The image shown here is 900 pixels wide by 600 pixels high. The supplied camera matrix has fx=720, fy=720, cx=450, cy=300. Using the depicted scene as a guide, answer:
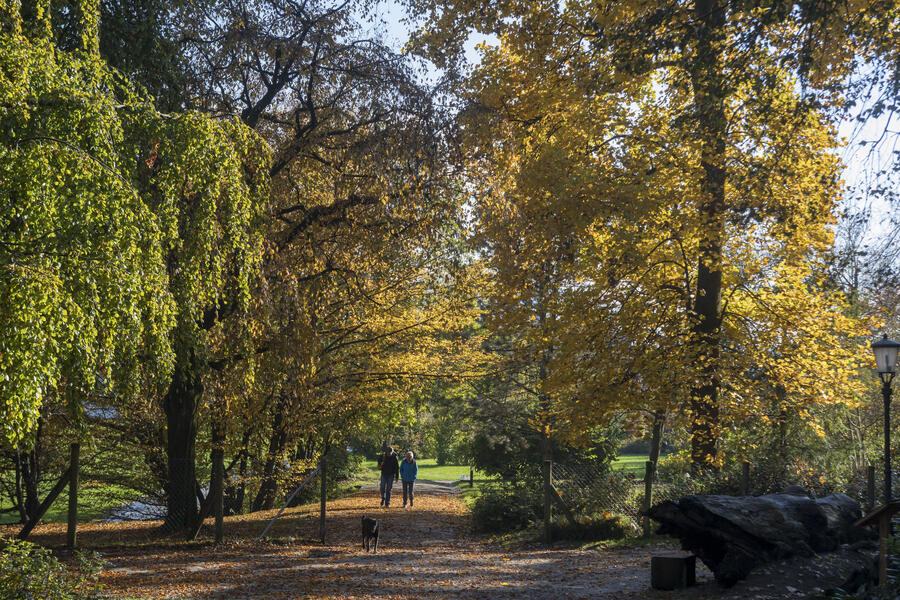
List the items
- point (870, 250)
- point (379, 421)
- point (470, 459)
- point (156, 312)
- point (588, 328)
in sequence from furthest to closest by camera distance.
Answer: point (470, 459)
point (379, 421)
point (588, 328)
point (870, 250)
point (156, 312)

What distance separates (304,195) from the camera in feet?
44.1

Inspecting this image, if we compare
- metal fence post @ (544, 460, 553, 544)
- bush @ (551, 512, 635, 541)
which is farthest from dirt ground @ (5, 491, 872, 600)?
bush @ (551, 512, 635, 541)

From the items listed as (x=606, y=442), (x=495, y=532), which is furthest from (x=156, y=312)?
(x=606, y=442)

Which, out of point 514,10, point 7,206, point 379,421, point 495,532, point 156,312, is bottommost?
point 495,532

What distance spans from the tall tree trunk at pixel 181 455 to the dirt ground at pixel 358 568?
0.56 m

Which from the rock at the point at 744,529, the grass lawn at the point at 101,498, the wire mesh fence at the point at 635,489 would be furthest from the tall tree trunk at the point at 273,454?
the rock at the point at 744,529

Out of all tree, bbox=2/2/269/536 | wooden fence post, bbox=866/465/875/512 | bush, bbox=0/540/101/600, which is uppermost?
tree, bbox=2/2/269/536

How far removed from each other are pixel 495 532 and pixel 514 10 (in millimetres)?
10592

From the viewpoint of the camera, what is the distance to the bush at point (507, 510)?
14.9m

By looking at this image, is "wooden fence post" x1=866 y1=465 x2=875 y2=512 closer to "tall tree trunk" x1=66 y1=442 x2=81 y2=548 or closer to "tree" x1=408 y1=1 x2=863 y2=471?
"tree" x1=408 y1=1 x2=863 y2=471

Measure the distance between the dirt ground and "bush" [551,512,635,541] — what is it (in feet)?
2.62

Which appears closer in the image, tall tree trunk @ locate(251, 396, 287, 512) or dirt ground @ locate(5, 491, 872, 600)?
dirt ground @ locate(5, 491, 872, 600)

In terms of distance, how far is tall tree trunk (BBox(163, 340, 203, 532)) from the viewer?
12.7 metres

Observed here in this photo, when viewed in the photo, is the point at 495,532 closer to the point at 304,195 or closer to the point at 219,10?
the point at 304,195
